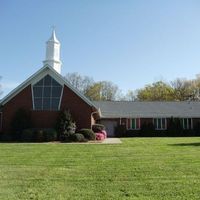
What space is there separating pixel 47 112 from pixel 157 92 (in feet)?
149

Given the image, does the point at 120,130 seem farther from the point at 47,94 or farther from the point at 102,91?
the point at 102,91

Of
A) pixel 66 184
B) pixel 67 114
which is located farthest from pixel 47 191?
pixel 67 114

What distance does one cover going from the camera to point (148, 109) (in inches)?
1721

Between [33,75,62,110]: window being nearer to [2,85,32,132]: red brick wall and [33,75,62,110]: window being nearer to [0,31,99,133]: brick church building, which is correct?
[0,31,99,133]: brick church building

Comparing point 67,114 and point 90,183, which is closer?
point 90,183

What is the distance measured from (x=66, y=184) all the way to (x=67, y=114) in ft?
66.3

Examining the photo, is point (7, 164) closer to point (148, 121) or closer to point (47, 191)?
point (47, 191)

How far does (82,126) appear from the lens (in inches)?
1205

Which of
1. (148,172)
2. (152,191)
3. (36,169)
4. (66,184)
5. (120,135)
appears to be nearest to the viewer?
(152,191)

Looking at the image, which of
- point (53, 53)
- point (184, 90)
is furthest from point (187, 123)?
point (184, 90)

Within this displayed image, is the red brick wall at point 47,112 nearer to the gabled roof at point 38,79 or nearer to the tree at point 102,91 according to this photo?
the gabled roof at point 38,79

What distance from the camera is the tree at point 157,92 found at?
71250mm

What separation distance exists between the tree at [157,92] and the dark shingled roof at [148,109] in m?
24.4

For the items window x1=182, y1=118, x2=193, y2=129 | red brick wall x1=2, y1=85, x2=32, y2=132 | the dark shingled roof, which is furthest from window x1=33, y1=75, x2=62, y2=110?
window x1=182, y1=118, x2=193, y2=129
